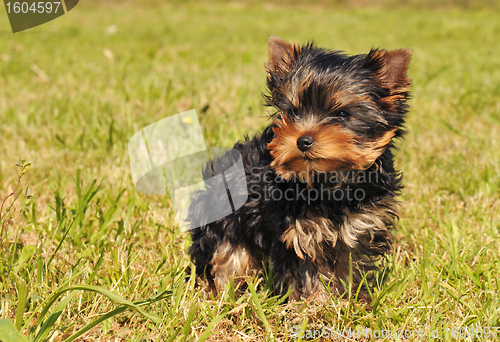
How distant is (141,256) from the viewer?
301 centimetres

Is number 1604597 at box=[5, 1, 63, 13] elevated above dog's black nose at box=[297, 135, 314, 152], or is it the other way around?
number 1604597 at box=[5, 1, 63, 13]

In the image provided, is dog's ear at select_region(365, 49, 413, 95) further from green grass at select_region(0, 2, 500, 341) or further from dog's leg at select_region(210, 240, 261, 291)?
dog's leg at select_region(210, 240, 261, 291)

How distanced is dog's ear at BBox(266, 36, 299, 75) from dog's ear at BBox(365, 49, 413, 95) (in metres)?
0.45

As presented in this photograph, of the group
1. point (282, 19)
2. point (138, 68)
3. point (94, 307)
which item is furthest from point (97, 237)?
point (282, 19)

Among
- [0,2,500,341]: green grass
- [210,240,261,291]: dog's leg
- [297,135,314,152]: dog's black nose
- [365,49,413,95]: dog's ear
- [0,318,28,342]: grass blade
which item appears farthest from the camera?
[210,240,261,291]: dog's leg

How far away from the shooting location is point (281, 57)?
2475 millimetres

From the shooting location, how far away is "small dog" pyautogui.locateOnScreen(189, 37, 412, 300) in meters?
2.19

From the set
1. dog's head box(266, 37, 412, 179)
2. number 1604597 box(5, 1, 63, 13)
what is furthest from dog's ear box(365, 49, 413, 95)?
number 1604597 box(5, 1, 63, 13)

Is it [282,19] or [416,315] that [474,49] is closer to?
[282,19]

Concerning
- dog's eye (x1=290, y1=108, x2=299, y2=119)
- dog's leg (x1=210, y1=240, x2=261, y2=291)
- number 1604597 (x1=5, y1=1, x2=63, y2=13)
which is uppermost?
number 1604597 (x1=5, y1=1, x2=63, y2=13)

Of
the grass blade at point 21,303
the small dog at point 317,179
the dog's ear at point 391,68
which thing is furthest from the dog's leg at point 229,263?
the dog's ear at point 391,68

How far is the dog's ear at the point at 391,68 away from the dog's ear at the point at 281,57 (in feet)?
1.47

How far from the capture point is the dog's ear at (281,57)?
8.04 feet

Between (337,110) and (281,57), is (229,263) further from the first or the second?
(281,57)
